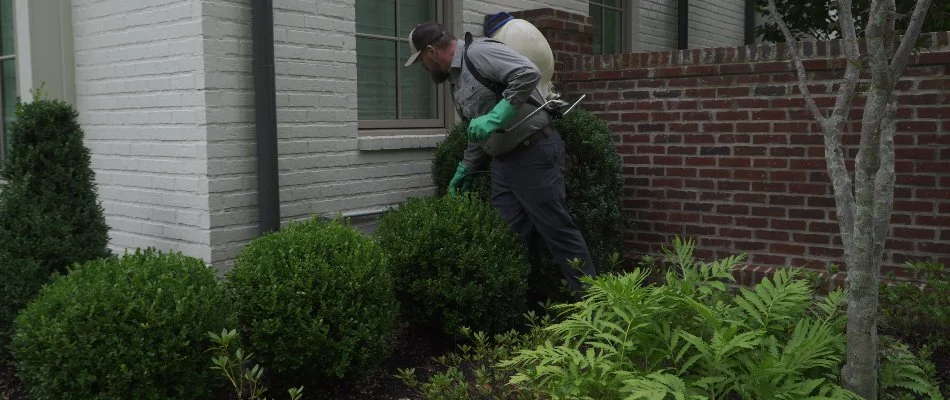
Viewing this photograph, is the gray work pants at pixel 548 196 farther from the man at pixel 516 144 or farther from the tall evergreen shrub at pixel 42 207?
the tall evergreen shrub at pixel 42 207

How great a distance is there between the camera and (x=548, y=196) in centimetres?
457

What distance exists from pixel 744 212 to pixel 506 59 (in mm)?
2184

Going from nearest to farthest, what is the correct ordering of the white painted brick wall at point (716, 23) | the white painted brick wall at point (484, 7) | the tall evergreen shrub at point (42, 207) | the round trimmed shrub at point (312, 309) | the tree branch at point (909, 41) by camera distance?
the tree branch at point (909, 41) → the round trimmed shrub at point (312, 309) → the tall evergreen shrub at point (42, 207) → the white painted brick wall at point (484, 7) → the white painted brick wall at point (716, 23)

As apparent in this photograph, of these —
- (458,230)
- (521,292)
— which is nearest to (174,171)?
(458,230)

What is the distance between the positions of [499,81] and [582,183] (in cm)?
103

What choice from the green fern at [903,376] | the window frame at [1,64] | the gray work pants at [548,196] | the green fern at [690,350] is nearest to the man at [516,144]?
the gray work pants at [548,196]

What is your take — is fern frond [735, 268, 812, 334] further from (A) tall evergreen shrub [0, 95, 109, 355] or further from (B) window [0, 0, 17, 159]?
(B) window [0, 0, 17, 159]

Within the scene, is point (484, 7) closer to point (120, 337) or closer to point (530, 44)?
point (530, 44)

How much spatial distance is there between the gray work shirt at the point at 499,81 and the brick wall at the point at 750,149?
1499mm

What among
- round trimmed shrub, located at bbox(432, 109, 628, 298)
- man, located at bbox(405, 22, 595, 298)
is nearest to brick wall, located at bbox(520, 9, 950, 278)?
round trimmed shrub, located at bbox(432, 109, 628, 298)

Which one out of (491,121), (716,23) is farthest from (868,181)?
(716,23)

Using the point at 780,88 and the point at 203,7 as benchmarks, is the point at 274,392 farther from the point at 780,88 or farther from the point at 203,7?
the point at 780,88

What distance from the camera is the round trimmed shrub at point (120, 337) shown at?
3.13 m

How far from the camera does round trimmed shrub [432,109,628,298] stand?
500 cm
